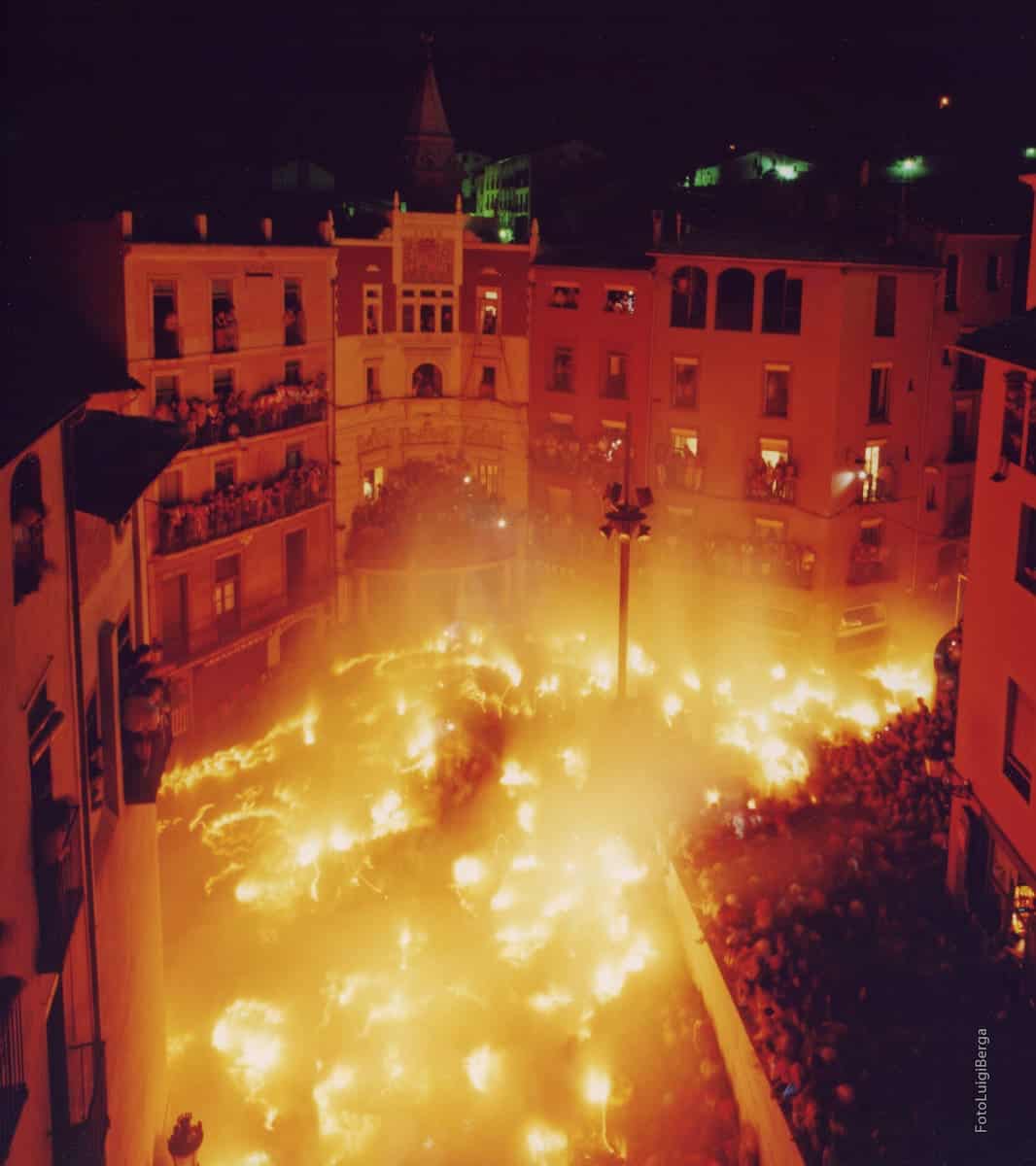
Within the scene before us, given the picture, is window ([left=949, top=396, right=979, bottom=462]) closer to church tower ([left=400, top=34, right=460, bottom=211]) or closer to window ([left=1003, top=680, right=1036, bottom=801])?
church tower ([left=400, top=34, right=460, bottom=211])

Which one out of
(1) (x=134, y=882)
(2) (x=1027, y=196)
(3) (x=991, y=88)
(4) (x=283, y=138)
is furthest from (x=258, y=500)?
(3) (x=991, y=88)

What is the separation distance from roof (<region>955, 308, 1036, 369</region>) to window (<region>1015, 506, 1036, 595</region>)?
8.61 ft

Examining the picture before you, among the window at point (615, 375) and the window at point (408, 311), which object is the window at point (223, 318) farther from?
the window at point (615, 375)

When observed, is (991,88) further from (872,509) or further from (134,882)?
(134,882)

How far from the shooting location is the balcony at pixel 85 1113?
12.1m

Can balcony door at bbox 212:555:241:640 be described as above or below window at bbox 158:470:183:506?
below

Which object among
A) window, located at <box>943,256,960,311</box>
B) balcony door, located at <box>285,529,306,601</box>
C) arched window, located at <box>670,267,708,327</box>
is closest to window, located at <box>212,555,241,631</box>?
balcony door, located at <box>285,529,306,601</box>

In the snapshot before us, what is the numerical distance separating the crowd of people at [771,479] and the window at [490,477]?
972 cm

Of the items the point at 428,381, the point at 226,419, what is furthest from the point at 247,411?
the point at 428,381

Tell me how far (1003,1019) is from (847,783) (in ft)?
30.9

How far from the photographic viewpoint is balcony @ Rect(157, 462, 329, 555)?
34.9m

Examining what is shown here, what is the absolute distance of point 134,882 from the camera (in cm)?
1686

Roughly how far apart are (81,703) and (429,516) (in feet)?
102

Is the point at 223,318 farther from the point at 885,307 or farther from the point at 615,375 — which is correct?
the point at 885,307
